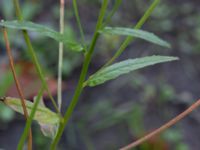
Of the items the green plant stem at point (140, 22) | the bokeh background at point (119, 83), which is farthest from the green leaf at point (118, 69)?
the bokeh background at point (119, 83)

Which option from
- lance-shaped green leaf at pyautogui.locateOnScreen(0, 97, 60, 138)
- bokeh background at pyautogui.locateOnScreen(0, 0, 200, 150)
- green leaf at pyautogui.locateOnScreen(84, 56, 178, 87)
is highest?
green leaf at pyautogui.locateOnScreen(84, 56, 178, 87)

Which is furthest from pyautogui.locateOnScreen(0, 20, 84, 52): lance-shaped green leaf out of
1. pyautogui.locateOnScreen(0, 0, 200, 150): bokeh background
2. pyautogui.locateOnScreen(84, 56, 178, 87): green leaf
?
pyautogui.locateOnScreen(0, 0, 200, 150): bokeh background

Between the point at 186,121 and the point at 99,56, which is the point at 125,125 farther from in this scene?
the point at 99,56

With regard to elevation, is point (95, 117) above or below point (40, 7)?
below

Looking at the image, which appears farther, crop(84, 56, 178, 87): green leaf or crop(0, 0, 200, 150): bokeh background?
crop(0, 0, 200, 150): bokeh background

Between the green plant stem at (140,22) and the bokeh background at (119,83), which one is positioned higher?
the green plant stem at (140,22)

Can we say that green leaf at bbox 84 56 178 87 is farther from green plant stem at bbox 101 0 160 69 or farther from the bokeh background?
the bokeh background

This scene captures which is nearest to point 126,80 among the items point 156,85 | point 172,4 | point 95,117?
point 156,85

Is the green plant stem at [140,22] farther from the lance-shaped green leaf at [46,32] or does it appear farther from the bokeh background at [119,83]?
the bokeh background at [119,83]
